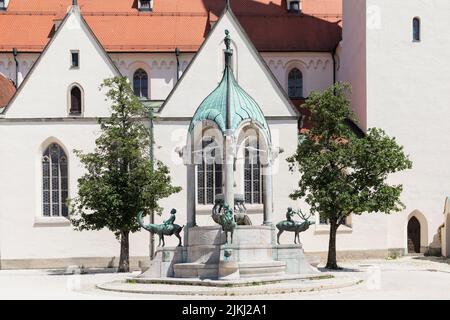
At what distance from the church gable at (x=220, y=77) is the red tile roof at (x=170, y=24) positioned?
283 inches

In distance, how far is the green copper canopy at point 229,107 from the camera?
4119 cm

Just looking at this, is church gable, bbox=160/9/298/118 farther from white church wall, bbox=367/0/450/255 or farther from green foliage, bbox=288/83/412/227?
green foliage, bbox=288/83/412/227

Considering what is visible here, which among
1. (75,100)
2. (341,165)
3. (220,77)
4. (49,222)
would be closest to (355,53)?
(220,77)

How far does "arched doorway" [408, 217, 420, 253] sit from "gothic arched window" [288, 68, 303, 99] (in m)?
13.1

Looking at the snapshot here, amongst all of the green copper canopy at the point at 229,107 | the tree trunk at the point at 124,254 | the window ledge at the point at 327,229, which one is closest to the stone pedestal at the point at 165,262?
the green copper canopy at the point at 229,107

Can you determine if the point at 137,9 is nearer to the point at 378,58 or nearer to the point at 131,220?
the point at 378,58

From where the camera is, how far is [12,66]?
6900cm

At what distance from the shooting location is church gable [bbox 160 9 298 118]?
201 feet

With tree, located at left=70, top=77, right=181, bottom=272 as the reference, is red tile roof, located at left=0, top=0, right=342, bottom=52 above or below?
above

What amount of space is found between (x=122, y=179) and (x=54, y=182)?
1061 cm

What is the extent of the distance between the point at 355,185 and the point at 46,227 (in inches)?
822

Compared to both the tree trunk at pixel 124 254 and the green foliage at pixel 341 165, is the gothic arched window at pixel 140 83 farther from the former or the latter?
the green foliage at pixel 341 165

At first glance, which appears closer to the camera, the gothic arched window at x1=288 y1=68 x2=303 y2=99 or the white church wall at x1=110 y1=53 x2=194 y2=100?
the white church wall at x1=110 y1=53 x2=194 y2=100

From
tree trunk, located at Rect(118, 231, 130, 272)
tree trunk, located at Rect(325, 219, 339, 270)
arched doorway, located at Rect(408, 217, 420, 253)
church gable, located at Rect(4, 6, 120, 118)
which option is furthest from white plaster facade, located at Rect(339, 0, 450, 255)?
tree trunk, located at Rect(118, 231, 130, 272)
